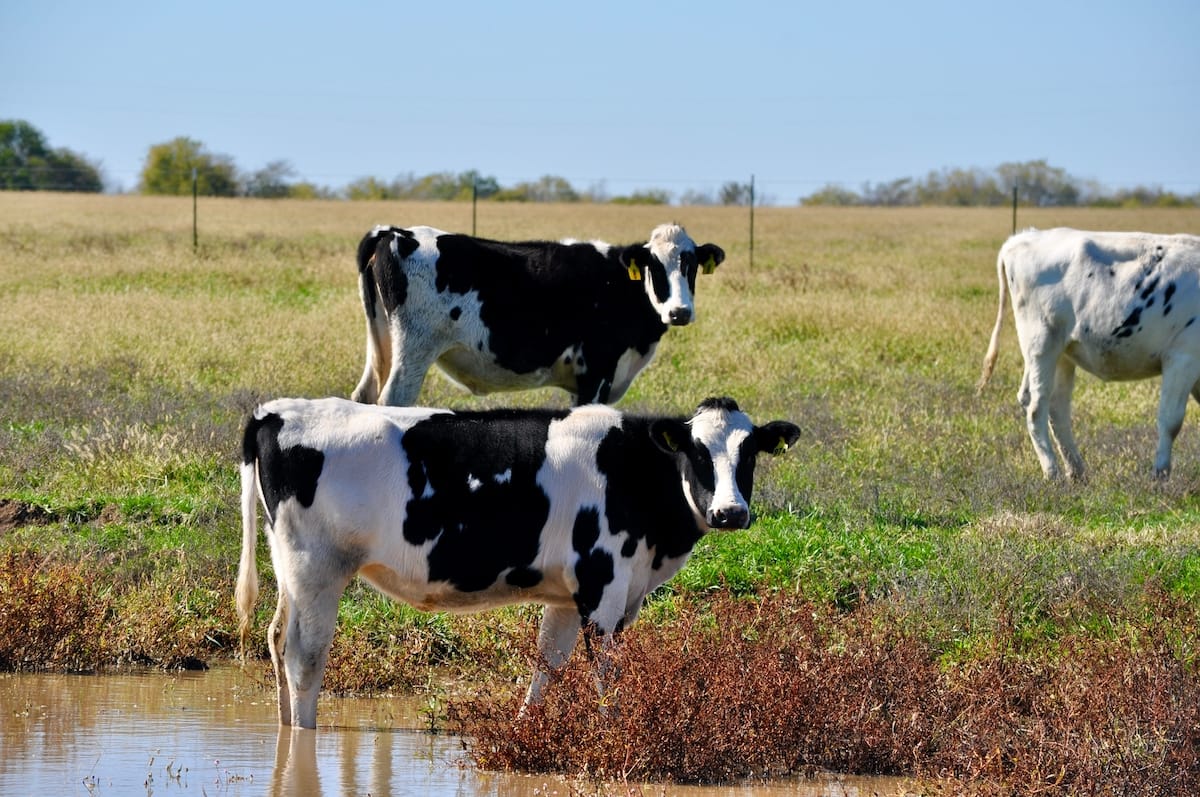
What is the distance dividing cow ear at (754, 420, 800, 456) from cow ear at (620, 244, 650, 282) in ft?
16.2

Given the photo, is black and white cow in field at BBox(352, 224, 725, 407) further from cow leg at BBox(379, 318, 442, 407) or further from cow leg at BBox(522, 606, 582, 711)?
cow leg at BBox(522, 606, 582, 711)

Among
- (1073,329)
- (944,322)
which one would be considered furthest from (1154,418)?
(944,322)

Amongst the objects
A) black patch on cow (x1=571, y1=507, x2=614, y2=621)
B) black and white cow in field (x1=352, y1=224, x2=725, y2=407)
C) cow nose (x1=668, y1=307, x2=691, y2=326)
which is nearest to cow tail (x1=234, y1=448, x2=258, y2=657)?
black patch on cow (x1=571, y1=507, x2=614, y2=621)

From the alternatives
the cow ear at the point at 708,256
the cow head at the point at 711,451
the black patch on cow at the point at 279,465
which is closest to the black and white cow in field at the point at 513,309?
the cow ear at the point at 708,256

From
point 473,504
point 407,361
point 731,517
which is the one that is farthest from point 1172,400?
point 473,504

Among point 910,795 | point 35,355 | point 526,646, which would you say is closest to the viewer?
point 910,795

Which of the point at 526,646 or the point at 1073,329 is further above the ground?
the point at 1073,329

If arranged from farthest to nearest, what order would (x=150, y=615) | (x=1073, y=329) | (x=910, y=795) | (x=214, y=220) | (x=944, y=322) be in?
(x=214, y=220), (x=944, y=322), (x=1073, y=329), (x=150, y=615), (x=910, y=795)

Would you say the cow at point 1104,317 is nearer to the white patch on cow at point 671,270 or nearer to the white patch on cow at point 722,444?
the white patch on cow at point 671,270

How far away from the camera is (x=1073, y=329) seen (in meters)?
14.7

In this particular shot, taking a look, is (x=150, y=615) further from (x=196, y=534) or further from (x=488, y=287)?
(x=488, y=287)

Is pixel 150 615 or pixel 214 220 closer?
pixel 150 615

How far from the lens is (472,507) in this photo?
7.71 m

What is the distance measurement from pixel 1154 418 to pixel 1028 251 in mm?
3625
